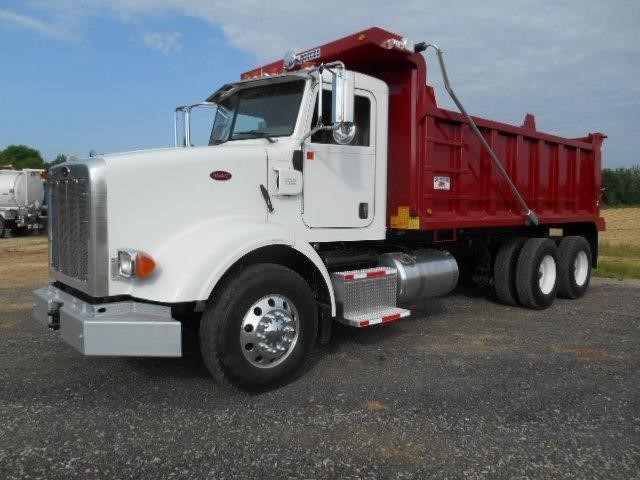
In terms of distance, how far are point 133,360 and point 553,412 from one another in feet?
11.9

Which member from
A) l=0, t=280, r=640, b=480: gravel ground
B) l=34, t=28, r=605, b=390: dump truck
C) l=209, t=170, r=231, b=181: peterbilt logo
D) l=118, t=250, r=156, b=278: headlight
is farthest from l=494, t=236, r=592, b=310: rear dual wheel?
l=118, t=250, r=156, b=278: headlight

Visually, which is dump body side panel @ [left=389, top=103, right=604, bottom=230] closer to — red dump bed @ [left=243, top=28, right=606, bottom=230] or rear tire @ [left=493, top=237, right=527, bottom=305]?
red dump bed @ [left=243, top=28, right=606, bottom=230]

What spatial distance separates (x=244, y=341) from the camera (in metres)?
4.18

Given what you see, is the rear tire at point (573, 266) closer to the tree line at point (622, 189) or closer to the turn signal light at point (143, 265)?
the turn signal light at point (143, 265)

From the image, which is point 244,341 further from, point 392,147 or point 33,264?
point 33,264

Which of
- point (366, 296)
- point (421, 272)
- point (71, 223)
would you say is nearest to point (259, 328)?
point (366, 296)

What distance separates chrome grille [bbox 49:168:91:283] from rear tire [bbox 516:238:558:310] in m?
5.77

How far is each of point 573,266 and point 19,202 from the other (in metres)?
21.2

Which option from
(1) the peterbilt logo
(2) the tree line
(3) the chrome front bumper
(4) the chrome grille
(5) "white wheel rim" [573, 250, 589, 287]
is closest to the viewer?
(3) the chrome front bumper

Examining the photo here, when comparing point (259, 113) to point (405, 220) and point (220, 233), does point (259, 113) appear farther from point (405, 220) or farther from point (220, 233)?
point (405, 220)

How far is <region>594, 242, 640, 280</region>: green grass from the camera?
12.0 meters

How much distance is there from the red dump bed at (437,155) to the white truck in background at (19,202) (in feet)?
64.7

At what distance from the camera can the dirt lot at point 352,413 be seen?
327 centimetres

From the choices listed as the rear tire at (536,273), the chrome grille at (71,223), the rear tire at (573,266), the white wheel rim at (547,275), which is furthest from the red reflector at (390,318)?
the rear tire at (573,266)
